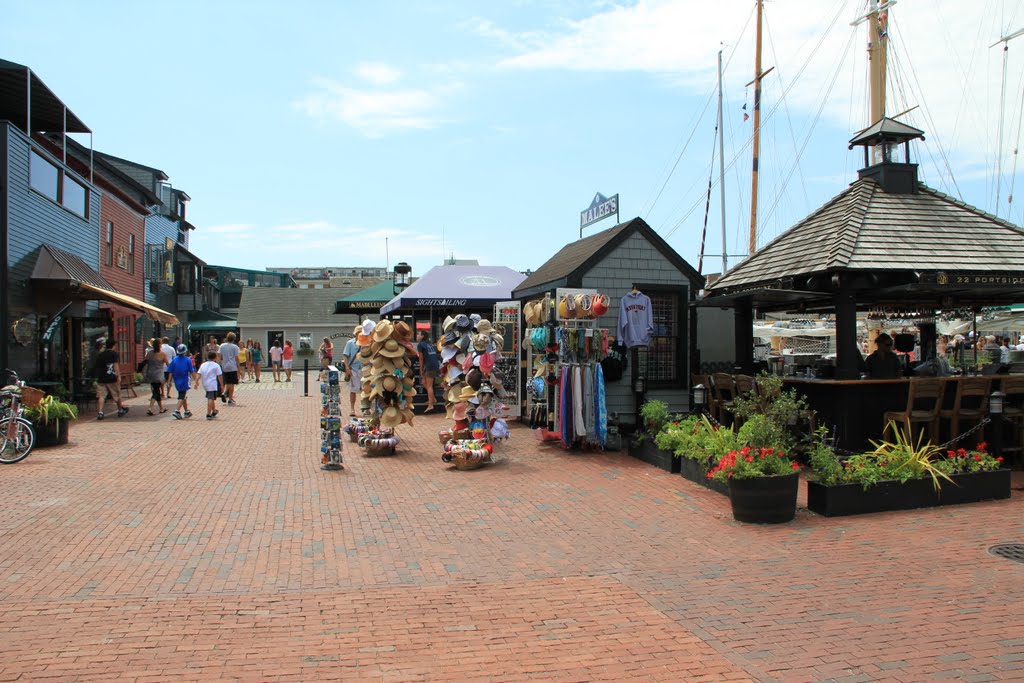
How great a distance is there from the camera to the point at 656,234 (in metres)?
13.5

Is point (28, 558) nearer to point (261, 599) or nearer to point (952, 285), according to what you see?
point (261, 599)

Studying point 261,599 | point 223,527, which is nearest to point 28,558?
point 223,527

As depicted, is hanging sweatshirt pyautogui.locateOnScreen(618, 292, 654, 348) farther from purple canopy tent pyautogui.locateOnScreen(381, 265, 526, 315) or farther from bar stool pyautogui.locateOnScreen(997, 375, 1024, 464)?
purple canopy tent pyautogui.locateOnScreen(381, 265, 526, 315)

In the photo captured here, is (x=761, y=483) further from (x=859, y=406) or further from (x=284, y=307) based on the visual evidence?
(x=284, y=307)

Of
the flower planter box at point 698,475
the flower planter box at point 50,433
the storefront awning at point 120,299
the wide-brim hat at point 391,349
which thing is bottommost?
the flower planter box at point 698,475

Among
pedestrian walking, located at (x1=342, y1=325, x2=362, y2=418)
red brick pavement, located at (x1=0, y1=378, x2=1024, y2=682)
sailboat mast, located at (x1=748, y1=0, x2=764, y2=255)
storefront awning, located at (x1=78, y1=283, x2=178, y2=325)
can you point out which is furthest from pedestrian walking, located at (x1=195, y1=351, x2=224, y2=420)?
sailboat mast, located at (x1=748, y1=0, x2=764, y2=255)

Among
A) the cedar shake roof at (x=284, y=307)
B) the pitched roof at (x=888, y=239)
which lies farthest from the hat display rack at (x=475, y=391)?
the cedar shake roof at (x=284, y=307)

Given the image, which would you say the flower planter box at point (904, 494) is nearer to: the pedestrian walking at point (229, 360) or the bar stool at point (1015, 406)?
the bar stool at point (1015, 406)

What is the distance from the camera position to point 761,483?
759 centimetres

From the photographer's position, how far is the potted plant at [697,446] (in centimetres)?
916

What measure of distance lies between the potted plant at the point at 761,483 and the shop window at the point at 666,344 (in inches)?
227

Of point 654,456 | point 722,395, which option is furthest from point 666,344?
point 654,456

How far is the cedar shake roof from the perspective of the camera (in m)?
46.1

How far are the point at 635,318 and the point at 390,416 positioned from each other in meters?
4.20
